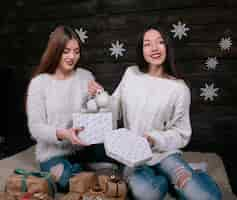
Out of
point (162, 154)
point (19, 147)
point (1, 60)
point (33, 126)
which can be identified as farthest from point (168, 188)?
point (1, 60)

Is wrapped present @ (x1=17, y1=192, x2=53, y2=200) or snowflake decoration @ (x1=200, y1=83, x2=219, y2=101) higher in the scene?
snowflake decoration @ (x1=200, y1=83, x2=219, y2=101)

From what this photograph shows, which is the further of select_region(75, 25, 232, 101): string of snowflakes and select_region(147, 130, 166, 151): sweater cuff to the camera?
select_region(75, 25, 232, 101): string of snowflakes

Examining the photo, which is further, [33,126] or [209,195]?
[33,126]

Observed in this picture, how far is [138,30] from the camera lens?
7.61 ft

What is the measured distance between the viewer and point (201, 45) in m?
2.23

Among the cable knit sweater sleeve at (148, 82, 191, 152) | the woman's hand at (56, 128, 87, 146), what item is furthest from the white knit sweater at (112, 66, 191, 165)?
the woman's hand at (56, 128, 87, 146)

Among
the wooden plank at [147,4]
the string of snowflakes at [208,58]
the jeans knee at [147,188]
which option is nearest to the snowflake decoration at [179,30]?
the string of snowflakes at [208,58]

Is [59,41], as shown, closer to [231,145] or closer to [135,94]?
[135,94]

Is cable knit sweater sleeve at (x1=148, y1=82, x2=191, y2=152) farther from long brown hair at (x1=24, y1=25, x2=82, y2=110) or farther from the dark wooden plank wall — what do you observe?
the dark wooden plank wall

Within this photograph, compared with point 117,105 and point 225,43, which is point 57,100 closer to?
point 117,105

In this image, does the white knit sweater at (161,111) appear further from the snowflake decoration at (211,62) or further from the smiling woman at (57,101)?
the snowflake decoration at (211,62)

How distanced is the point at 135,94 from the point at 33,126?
0.46m

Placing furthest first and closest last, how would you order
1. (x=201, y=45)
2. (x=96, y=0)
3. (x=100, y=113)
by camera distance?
(x=96, y=0)
(x=201, y=45)
(x=100, y=113)

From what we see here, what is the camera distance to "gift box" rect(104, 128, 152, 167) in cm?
116
